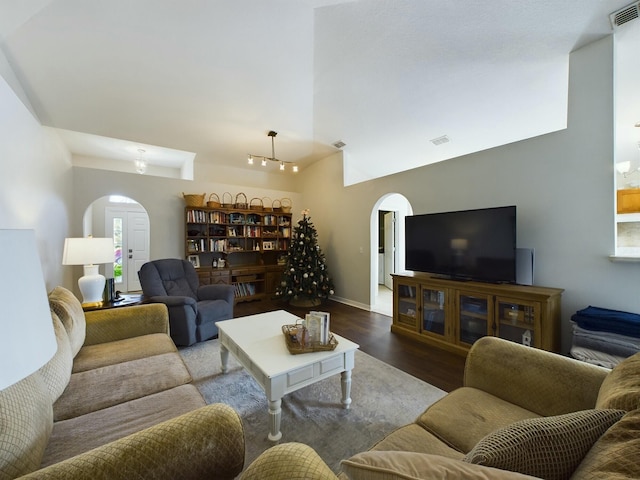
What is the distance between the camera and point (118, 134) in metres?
3.98

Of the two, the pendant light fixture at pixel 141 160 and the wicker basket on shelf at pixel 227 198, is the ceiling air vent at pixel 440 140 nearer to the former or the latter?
the wicker basket on shelf at pixel 227 198

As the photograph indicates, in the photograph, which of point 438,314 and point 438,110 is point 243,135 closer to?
point 438,110

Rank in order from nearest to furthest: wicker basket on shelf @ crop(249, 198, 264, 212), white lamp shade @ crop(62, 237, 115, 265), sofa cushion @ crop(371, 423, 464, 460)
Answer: sofa cushion @ crop(371, 423, 464, 460)
white lamp shade @ crop(62, 237, 115, 265)
wicker basket on shelf @ crop(249, 198, 264, 212)

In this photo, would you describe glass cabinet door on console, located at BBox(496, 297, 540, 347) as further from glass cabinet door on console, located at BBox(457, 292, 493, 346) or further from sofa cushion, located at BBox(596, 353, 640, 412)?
sofa cushion, located at BBox(596, 353, 640, 412)

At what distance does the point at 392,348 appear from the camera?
9.71ft

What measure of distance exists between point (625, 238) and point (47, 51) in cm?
579

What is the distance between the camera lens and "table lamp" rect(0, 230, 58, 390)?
0.50 meters

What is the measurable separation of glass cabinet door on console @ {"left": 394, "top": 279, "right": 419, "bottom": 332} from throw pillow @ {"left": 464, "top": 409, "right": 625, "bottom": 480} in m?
2.66

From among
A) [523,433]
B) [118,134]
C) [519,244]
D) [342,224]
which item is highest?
[118,134]

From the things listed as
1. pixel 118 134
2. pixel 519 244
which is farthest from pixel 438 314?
pixel 118 134

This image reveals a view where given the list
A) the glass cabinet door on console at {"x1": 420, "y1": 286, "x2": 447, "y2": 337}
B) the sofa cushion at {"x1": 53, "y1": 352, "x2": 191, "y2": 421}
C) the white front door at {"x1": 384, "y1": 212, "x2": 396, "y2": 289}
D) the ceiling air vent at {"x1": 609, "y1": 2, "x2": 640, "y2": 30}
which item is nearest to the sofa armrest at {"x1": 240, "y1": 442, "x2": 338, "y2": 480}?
the sofa cushion at {"x1": 53, "y1": 352, "x2": 191, "y2": 421}

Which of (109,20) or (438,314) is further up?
(109,20)

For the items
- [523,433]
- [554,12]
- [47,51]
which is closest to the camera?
[523,433]

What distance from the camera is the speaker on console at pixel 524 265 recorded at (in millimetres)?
2623
